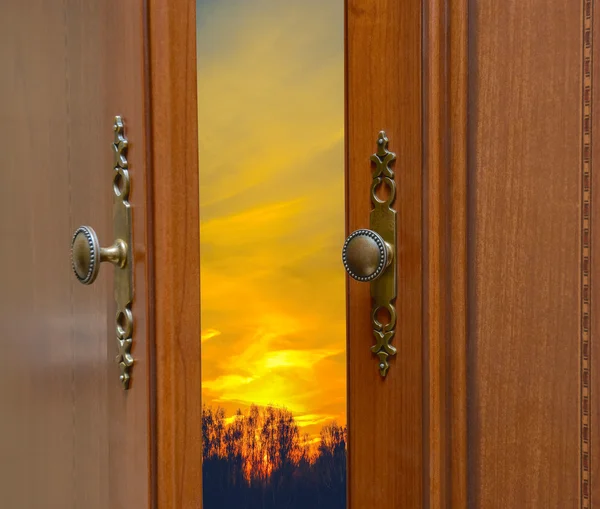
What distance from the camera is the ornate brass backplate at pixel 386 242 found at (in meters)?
0.45

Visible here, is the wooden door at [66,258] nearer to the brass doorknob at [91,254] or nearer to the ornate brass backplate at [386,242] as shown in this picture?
the brass doorknob at [91,254]

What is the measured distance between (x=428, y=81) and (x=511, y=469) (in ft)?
0.86

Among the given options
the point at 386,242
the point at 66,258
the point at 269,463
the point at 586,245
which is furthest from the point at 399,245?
the point at 269,463

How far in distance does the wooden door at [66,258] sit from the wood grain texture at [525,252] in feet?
0.72

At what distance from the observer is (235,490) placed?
33.5 inches

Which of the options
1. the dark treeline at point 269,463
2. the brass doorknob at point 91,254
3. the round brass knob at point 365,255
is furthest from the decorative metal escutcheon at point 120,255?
the dark treeline at point 269,463

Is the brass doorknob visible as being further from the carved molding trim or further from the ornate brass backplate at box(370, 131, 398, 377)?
the carved molding trim

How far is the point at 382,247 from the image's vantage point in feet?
1.42

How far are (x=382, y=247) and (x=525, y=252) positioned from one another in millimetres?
94

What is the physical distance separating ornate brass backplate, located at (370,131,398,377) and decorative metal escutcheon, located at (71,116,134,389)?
0.52ft

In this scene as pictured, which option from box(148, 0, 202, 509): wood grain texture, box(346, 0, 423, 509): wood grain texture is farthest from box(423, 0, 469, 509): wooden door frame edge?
box(148, 0, 202, 509): wood grain texture

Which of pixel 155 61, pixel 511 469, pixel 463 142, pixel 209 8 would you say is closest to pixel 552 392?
pixel 511 469

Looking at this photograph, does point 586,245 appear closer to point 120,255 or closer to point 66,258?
point 120,255

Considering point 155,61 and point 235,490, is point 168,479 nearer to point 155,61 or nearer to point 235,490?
A: point 155,61
